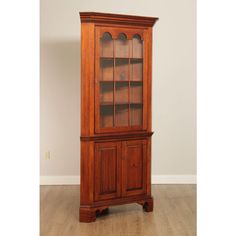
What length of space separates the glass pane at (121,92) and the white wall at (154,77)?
147 centimetres

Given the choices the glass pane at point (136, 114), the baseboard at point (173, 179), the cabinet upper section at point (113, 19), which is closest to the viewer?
the cabinet upper section at point (113, 19)

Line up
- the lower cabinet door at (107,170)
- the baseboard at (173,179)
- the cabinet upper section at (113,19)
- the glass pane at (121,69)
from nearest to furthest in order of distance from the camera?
the cabinet upper section at (113,19) < the lower cabinet door at (107,170) < the glass pane at (121,69) < the baseboard at (173,179)

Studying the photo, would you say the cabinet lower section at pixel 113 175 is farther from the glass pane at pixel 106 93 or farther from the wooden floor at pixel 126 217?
the glass pane at pixel 106 93

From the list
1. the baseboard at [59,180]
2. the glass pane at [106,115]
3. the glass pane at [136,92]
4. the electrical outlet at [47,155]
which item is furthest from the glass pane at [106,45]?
the baseboard at [59,180]

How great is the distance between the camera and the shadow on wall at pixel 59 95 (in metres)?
6.06

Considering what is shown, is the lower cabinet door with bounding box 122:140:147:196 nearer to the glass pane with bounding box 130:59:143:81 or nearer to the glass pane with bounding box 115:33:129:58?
the glass pane with bounding box 130:59:143:81

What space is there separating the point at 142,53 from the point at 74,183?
7.11 feet

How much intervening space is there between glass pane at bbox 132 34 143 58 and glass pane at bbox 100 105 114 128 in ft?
1.91

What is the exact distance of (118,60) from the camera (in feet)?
15.3

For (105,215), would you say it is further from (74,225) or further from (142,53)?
(142,53)

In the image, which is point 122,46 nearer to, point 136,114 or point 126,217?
point 136,114

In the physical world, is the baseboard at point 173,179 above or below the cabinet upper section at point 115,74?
below

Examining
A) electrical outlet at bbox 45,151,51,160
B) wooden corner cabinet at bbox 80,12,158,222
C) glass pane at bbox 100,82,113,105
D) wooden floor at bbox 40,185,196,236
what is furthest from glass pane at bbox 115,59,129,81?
electrical outlet at bbox 45,151,51,160
